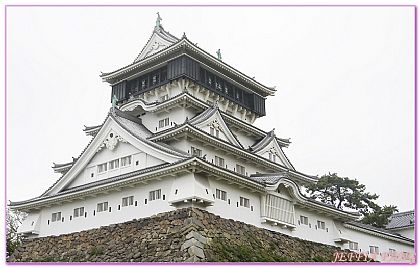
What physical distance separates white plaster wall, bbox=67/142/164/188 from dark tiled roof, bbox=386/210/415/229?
21.1m

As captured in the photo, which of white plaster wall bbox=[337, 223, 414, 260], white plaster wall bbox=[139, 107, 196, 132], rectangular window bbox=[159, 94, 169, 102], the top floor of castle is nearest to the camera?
white plaster wall bbox=[139, 107, 196, 132]

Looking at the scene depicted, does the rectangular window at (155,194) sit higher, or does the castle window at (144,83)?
the castle window at (144,83)

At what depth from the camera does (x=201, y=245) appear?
16797 mm

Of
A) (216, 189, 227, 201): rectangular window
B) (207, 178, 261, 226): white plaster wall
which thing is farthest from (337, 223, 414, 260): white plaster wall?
(216, 189, 227, 201): rectangular window

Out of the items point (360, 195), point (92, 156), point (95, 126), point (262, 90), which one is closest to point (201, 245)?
point (92, 156)

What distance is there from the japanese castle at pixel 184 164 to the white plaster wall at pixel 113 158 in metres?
0.05


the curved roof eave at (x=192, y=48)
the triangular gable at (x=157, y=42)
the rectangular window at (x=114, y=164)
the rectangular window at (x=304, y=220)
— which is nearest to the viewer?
the rectangular window at (x=114, y=164)

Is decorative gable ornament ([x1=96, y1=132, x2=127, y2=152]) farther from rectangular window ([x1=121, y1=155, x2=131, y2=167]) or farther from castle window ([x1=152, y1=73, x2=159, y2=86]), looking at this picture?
castle window ([x1=152, y1=73, x2=159, y2=86])

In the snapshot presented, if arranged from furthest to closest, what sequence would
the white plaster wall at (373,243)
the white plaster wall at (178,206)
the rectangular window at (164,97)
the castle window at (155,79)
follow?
the castle window at (155,79) → the white plaster wall at (373,243) → the rectangular window at (164,97) → the white plaster wall at (178,206)

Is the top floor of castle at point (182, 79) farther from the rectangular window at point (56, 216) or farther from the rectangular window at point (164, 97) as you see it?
the rectangular window at point (56, 216)

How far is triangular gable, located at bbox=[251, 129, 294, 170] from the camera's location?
84.0ft

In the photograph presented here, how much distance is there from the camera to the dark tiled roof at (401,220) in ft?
111

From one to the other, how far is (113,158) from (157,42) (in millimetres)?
8701

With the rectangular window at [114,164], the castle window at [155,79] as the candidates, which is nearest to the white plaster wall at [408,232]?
the castle window at [155,79]
